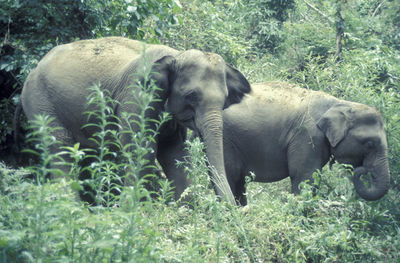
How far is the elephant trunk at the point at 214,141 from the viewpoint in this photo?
5.97 metres

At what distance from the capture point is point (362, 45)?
13.0m

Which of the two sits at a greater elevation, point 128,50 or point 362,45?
point 128,50

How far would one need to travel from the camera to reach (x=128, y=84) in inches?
267

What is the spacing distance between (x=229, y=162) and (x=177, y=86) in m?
1.81

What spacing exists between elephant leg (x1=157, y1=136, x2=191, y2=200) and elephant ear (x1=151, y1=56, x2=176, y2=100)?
670mm

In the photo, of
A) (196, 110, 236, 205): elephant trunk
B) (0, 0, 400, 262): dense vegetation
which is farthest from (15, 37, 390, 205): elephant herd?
(0, 0, 400, 262): dense vegetation

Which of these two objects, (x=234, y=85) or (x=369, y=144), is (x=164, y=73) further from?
(x=369, y=144)

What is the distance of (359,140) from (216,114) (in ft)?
7.12

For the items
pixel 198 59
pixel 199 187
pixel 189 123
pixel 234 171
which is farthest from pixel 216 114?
pixel 234 171

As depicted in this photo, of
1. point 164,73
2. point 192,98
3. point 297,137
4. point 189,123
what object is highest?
point 164,73

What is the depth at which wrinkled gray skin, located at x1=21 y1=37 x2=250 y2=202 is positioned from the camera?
6.55 m

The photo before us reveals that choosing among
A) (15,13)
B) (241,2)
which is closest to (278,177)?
(15,13)

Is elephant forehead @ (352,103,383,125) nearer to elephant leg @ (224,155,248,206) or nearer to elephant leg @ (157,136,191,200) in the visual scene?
elephant leg @ (224,155,248,206)

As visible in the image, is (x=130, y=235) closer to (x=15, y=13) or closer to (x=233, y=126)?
(x=233, y=126)
